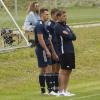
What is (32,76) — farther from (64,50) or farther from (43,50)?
(64,50)

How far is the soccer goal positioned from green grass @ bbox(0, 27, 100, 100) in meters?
0.55

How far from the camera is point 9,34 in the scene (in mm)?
21422

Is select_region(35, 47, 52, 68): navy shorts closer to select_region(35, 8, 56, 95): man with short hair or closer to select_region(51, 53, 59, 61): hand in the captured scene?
select_region(35, 8, 56, 95): man with short hair

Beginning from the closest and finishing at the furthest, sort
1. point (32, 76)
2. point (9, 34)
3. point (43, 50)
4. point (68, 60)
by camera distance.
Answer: point (68, 60) → point (43, 50) → point (32, 76) → point (9, 34)

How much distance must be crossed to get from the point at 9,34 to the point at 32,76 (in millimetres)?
3376

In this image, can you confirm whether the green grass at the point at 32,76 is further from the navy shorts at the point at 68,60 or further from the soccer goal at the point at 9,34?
the navy shorts at the point at 68,60

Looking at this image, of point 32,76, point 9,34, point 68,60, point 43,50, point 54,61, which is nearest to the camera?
point 68,60

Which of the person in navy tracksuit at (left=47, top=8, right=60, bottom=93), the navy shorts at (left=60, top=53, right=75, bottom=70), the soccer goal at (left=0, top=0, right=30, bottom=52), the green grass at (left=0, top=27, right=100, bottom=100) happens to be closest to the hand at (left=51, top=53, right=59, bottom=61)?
the person in navy tracksuit at (left=47, top=8, right=60, bottom=93)

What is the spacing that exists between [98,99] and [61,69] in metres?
1.32

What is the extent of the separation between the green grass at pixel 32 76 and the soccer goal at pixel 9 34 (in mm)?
549

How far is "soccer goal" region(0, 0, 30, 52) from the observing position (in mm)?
21188

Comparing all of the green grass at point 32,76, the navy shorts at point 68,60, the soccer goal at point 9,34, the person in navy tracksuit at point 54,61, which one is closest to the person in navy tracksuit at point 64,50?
the navy shorts at point 68,60

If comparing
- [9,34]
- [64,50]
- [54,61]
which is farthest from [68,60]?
[9,34]

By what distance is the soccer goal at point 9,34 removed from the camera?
2119cm
